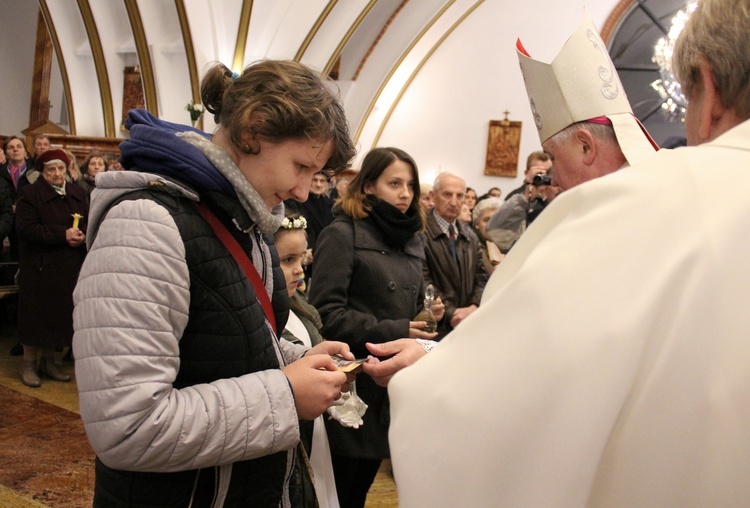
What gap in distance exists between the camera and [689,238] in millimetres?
803

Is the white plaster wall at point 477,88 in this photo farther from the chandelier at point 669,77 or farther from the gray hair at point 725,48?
the gray hair at point 725,48

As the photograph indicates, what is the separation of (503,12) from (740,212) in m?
12.4

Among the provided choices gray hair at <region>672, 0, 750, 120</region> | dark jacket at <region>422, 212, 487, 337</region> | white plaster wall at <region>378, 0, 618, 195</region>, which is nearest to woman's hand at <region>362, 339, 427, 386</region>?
gray hair at <region>672, 0, 750, 120</region>

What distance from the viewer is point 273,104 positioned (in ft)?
4.37

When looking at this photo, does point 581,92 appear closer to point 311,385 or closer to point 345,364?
point 345,364

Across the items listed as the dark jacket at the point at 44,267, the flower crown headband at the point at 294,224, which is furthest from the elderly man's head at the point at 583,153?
the dark jacket at the point at 44,267

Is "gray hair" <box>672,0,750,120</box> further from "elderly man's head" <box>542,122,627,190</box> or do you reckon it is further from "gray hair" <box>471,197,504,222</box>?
"gray hair" <box>471,197,504,222</box>

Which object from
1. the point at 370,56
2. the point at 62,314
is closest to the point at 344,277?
the point at 62,314

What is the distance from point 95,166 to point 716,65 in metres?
5.78

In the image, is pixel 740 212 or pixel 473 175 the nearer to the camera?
pixel 740 212

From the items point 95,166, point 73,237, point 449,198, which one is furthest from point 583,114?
point 95,166

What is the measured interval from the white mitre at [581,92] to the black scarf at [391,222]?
2.55ft

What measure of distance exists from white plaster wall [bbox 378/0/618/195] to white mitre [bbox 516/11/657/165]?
1039cm

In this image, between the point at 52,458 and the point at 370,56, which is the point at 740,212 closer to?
the point at 52,458
